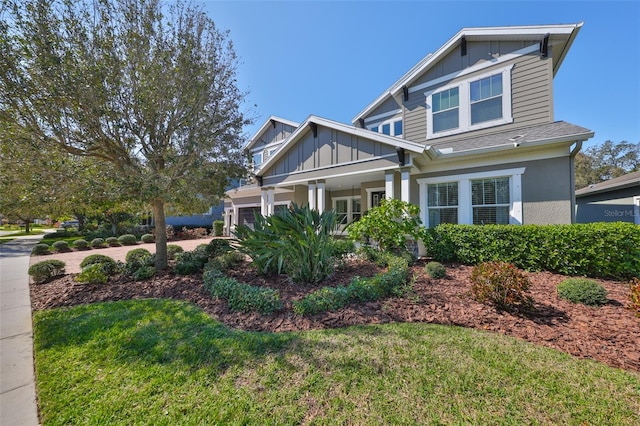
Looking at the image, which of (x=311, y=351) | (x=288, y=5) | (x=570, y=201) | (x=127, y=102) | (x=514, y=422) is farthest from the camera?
(x=288, y=5)

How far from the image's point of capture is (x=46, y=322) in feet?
13.7

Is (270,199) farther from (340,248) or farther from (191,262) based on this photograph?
(340,248)

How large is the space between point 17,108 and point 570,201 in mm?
13628

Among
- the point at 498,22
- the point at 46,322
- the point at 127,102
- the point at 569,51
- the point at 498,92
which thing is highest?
the point at 498,22

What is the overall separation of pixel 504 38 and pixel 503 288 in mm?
8886

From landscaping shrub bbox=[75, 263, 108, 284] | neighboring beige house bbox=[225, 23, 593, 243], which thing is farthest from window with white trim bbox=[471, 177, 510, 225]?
landscaping shrub bbox=[75, 263, 108, 284]

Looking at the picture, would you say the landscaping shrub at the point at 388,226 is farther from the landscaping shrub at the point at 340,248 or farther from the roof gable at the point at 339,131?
the roof gable at the point at 339,131

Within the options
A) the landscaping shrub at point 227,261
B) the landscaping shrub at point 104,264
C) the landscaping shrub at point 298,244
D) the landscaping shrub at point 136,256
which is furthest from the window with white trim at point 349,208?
the landscaping shrub at point 104,264

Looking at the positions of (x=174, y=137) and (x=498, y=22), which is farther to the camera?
(x=498, y=22)

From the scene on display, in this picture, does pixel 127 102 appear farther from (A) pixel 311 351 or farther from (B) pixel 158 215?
(A) pixel 311 351

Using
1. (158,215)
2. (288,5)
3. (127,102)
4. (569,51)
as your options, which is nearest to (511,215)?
(569,51)

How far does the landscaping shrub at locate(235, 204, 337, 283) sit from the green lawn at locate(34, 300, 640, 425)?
1.96 meters

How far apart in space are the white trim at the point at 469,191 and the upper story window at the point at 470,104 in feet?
6.12

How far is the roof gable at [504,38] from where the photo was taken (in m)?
7.37
